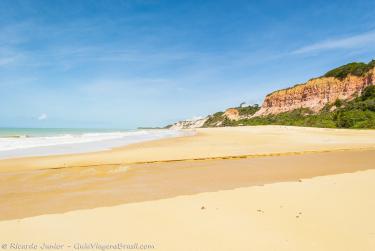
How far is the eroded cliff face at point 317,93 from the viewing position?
203 feet

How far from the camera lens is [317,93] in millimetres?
72500

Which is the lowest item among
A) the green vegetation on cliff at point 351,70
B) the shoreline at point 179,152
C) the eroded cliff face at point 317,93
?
the shoreline at point 179,152

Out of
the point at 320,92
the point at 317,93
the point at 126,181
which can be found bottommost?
the point at 126,181

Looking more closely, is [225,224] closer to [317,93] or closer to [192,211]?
[192,211]

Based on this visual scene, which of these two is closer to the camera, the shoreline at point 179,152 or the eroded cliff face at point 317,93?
the shoreline at point 179,152

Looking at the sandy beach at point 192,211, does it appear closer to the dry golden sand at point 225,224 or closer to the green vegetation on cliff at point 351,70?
the dry golden sand at point 225,224

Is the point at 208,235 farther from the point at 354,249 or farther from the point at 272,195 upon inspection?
the point at 272,195

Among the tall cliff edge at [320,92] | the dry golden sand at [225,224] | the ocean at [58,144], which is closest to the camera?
the dry golden sand at [225,224]

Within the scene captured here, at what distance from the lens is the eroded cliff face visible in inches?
2441

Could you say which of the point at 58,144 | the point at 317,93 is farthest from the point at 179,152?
the point at 317,93

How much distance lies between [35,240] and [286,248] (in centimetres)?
297

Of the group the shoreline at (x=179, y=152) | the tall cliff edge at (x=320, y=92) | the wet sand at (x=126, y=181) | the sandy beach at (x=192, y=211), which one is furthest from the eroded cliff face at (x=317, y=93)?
the sandy beach at (x=192, y=211)

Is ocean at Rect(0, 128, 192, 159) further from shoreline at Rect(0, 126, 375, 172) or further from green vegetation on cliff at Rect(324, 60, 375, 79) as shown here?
green vegetation on cliff at Rect(324, 60, 375, 79)

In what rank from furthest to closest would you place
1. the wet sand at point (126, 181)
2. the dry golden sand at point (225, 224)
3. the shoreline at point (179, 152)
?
1. the shoreline at point (179, 152)
2. the wet sand at point (126, 181)
3. the dry golden sand at point (225, 224)
